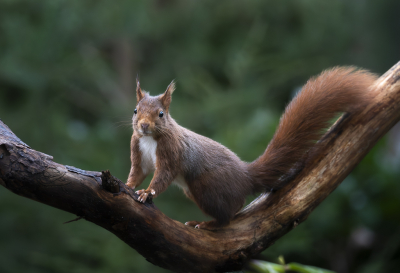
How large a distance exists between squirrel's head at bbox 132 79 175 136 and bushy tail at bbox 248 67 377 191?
0.50 metres

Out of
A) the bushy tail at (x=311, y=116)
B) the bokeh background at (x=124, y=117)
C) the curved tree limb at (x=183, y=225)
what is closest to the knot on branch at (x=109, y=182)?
the curved tree limb at (x=183, y=225)

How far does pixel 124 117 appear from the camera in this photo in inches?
129

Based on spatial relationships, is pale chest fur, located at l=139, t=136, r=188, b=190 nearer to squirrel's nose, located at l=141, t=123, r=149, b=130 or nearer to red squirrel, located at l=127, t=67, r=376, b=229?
red squirrel, located at l=127, t=67, r=376, b=229

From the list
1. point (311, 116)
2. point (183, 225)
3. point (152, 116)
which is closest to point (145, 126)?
point (152, 116)

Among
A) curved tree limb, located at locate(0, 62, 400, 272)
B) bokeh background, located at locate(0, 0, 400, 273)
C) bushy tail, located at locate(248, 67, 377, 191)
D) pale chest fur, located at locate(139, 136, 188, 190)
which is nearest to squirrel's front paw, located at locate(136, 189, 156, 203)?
curved tree limb, located at locate(0, 62, 400, 272)

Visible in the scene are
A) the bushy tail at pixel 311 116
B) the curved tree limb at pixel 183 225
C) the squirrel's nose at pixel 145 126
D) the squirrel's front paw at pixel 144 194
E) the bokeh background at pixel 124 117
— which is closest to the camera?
the curved tree limb at pixel 183 225

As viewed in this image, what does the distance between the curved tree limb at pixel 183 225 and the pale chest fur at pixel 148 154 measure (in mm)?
272

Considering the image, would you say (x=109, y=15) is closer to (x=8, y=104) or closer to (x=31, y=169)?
(x=8, y=104)

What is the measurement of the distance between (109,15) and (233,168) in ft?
8.23

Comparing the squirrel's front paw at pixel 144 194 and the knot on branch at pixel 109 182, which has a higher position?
the squirrel's front paw at pixel 144 194

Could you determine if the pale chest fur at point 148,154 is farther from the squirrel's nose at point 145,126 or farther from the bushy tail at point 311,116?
the bushy tail at point 311,116

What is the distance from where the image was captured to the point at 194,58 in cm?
430

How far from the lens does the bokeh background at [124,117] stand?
299 centimetres

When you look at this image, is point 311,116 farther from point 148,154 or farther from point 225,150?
point 148,154
